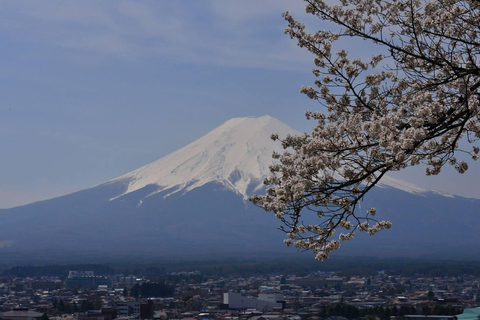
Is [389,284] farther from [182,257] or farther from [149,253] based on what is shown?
[149,253]

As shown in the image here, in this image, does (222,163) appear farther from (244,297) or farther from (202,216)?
(244,297)

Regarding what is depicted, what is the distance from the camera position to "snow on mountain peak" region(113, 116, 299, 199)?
560 feet

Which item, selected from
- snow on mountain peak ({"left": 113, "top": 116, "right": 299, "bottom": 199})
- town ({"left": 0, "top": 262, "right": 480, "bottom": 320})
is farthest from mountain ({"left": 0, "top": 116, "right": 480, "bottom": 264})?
town ({"left": 0, "top": 262, "right": 480, "bottom": 320})

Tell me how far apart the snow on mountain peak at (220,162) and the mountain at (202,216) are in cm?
19

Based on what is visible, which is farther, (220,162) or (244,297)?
(220,162)

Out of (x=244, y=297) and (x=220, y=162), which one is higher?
(x=220, y=162)

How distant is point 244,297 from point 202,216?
112192 millimetres

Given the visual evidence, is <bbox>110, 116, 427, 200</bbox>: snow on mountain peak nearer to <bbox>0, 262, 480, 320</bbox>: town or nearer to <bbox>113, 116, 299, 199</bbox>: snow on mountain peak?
<bbox>113, 116, 299, 199</bbox>: snow on mountain peak

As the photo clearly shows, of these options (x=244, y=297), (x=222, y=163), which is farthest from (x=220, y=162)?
(x=244, y=297)

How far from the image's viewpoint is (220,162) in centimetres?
17925

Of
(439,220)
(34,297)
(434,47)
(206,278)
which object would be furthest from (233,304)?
(439,220)

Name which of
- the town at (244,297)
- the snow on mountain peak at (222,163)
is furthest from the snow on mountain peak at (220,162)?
the town at (244,297)

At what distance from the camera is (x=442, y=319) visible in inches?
1124

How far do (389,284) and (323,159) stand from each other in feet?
199
